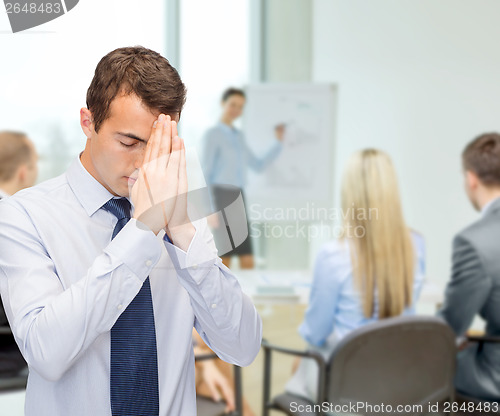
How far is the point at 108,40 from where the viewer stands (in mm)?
1496

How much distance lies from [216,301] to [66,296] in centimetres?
24

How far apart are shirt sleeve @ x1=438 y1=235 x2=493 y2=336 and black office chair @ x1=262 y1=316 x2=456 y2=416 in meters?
0.22

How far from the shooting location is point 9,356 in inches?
63.5

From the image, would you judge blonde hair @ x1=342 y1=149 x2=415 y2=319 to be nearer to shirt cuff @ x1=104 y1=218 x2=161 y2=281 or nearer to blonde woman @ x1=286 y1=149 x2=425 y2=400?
blonde woman @ x1=286 y1=149 x2=425 y2=400

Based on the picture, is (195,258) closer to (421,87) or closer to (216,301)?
(216,301)

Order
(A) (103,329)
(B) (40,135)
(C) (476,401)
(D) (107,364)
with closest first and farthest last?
(A) (103,329)
(D) (107,364)
(C) (476,401)
(B) (40,135)

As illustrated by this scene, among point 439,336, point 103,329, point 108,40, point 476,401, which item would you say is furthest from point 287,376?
point 103,329

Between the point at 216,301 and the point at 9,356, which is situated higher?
the point at 216,301

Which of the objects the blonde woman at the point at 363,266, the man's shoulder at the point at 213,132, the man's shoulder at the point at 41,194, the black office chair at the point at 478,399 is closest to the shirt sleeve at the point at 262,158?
the man's shoulder at the point at 213,132

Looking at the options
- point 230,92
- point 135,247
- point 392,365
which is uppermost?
point 230,92

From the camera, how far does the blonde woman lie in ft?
6.37

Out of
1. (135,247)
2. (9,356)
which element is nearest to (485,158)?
(135,247)

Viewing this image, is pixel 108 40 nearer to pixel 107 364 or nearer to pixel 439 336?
pixel 107 364

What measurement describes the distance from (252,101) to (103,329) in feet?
10.6
